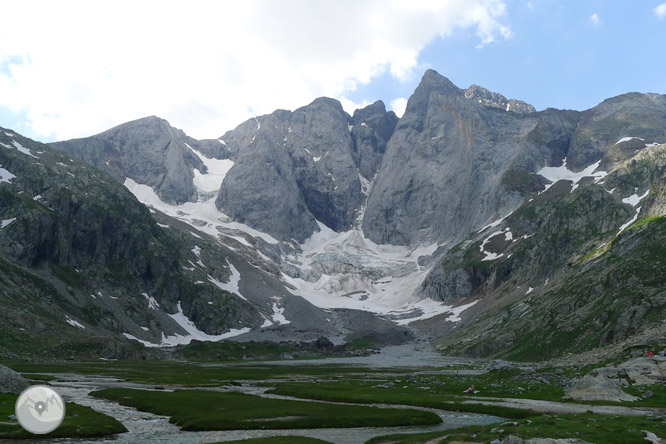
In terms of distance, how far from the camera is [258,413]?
50875 mm

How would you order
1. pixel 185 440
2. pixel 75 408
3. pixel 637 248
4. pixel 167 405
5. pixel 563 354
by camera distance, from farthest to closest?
1. pixel 637 248
2. pixel 563 354
3. pixel 167 405
4. pixel 75 408
5. pixel 185 440

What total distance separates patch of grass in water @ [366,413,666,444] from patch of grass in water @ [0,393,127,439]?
74.2 ft

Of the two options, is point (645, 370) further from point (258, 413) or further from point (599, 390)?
point (258, 413)

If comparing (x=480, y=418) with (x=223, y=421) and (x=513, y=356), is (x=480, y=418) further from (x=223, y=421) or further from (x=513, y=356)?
(x=513, y=356)

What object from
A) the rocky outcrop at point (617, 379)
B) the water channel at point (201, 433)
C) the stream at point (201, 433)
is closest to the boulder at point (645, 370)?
the rocky outcrop at point (617, 379)

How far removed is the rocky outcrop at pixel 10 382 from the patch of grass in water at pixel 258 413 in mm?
10238

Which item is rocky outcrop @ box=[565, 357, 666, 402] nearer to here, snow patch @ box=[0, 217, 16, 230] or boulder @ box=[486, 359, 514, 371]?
boulder @ box=[486, 359, 514, 371]

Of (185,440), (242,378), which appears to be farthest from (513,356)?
(185,440)

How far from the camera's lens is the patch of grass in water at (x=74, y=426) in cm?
3778

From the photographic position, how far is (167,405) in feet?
184

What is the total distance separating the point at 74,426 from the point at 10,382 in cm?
2156

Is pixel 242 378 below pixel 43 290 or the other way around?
below

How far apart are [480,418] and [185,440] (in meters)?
28.7

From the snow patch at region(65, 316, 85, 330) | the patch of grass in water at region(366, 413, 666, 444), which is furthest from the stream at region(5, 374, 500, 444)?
the snow patch at region(65, 316, 85, 330)
